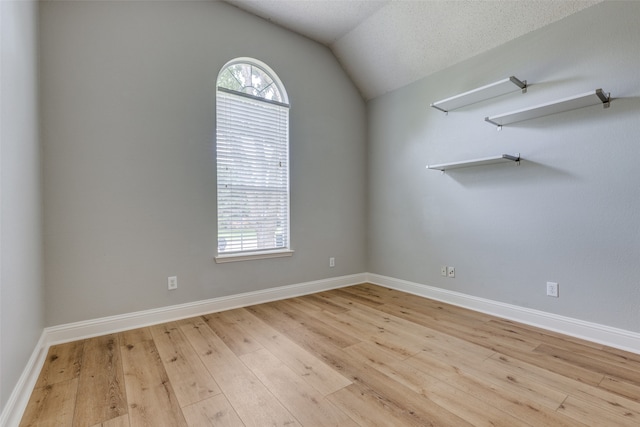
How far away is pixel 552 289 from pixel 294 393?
2.26m

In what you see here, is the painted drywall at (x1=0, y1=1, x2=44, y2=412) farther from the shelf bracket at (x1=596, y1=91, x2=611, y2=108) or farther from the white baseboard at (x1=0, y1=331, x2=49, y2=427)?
the shelf bracket at (x1=596, y1=91, x2=611, y2=108)

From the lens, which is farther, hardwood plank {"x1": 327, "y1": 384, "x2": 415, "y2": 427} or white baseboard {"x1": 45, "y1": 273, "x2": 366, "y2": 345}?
white baseboard {"x1": 45, "y1": 273, "x2": 366, "y2": 345}

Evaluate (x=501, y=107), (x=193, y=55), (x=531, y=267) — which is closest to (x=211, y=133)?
(x=193, y=55)

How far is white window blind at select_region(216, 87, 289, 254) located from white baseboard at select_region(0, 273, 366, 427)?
50cm

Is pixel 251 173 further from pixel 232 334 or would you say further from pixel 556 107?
pixel 556 107

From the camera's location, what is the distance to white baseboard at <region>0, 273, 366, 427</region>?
56.0 inches

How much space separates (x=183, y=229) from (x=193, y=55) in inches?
64.3

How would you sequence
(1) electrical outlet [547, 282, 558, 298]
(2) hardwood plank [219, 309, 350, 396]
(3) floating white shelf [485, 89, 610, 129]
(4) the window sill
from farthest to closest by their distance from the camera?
(4) the window sill
(1) electrical outlet [547, 282, 558, 298]
(3) floating white shelf [485, 89, 610, 129]
(2) hardwood plank [219, 309, 350, 396]

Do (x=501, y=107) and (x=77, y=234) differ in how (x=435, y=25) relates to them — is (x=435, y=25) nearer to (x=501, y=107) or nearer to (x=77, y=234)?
(x=501, y=107)

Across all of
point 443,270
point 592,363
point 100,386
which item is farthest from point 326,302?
point 592,363

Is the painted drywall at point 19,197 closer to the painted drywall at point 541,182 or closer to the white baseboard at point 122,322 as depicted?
the white baseboard at point 122,322

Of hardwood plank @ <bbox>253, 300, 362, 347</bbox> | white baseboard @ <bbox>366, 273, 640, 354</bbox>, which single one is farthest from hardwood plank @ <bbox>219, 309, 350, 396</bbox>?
white baseboard @ <bbox>366, 273, 640, 354</bbox>

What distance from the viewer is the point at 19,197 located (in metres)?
1.60

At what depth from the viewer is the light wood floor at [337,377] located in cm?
138
